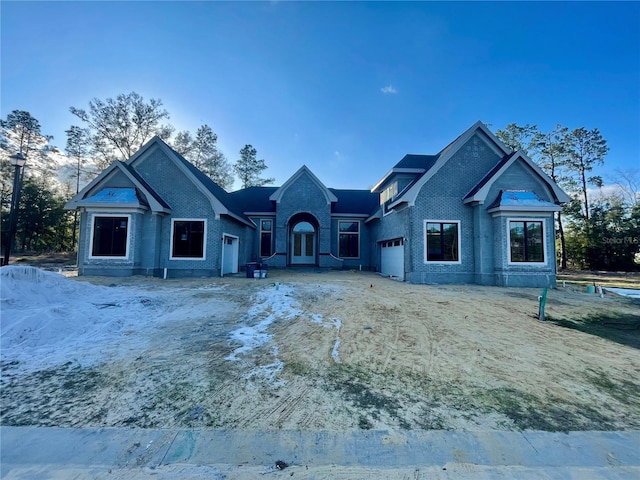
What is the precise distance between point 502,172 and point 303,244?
14693 millimetres

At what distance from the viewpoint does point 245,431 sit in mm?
2822

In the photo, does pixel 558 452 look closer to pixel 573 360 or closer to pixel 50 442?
pixel 573 360

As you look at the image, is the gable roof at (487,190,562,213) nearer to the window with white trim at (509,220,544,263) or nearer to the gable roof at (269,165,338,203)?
the window with white trim at (509,220,544,263)

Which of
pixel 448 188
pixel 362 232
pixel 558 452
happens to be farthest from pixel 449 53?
pixel 558 452

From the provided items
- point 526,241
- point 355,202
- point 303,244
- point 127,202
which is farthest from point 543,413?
point 355,202

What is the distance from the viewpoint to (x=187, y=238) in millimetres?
14375

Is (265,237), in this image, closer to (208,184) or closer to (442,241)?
(208,184)

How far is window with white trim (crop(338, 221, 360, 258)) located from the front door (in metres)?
2.25

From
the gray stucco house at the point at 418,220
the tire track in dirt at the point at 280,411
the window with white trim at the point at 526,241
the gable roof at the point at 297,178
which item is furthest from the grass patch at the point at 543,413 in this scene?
the gable roof at the point at 297,178

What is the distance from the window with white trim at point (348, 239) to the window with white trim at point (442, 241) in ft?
29.2

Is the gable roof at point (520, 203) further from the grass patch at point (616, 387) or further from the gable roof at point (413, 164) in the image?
the grass patch at point (616, 387)

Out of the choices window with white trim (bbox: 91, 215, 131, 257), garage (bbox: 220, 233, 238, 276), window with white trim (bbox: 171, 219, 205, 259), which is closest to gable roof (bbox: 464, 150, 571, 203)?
garage (bbox: 220, 233, 238, 276)

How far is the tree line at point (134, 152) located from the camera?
83.4 feet

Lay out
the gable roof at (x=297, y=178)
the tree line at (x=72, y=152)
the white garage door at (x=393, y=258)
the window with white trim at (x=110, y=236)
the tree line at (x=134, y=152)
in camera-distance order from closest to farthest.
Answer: the window with white trim at (x=110, y=236)
the white garage door at (x=393, y=258)
the gable roof at (x=297, y=178)
the tree line at (x=134, y=152)
the tree line at (x=72, y=152)
